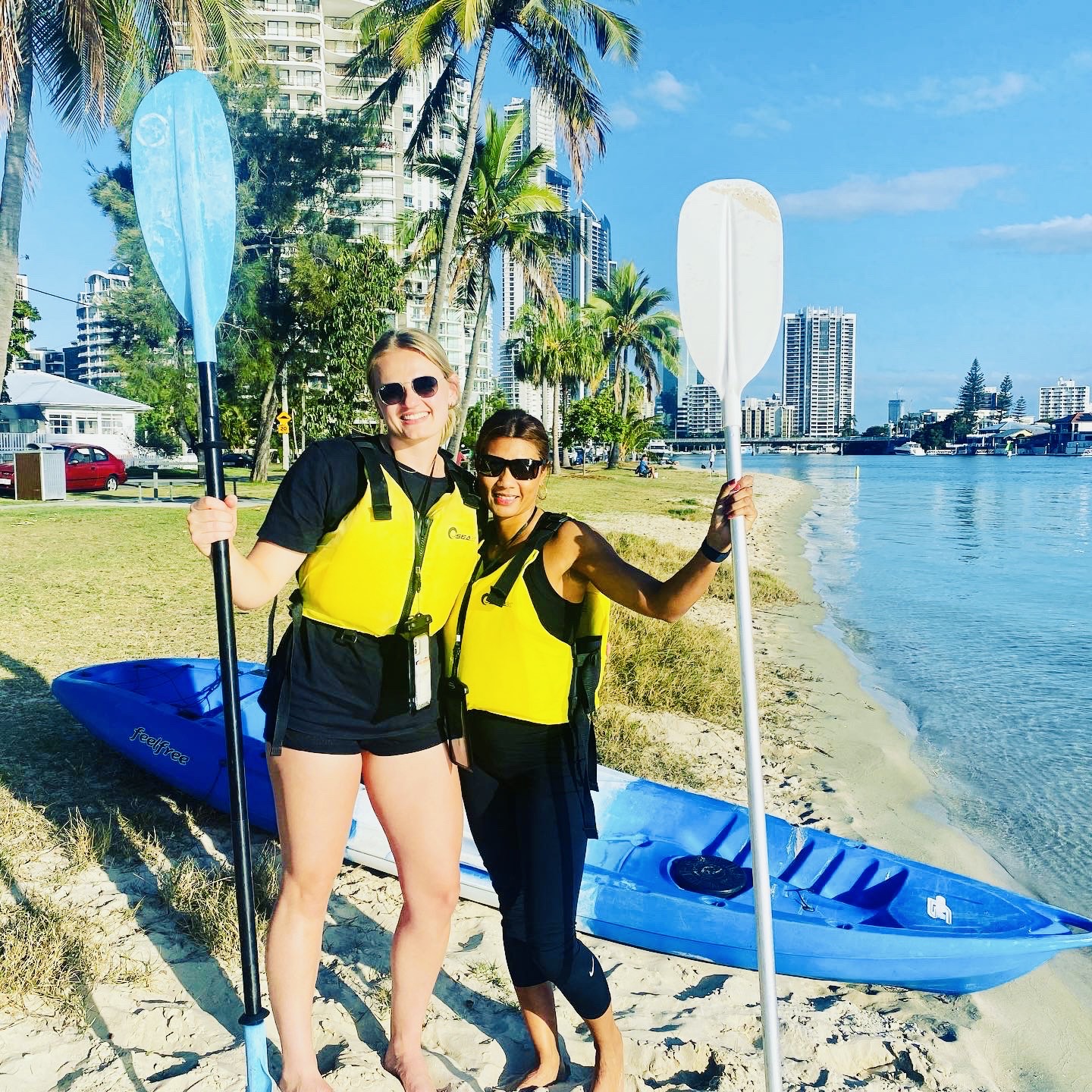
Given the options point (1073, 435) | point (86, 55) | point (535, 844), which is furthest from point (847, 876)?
point (1073, 435)

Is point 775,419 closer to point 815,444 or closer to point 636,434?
point 815,444

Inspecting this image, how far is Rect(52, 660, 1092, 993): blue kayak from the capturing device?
328 centimetres

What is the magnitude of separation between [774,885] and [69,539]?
13.1m

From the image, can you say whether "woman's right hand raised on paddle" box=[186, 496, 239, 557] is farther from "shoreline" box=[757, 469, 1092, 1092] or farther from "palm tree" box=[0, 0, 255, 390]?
"palm tree" box=[0, 0, 255, 390]

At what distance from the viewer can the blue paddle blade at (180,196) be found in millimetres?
2494

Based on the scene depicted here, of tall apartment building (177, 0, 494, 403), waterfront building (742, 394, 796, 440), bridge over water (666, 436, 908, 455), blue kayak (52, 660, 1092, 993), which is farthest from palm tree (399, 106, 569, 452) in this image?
waterfront building (742, 394, 796, 440)

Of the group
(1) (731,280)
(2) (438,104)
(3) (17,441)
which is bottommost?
(1) (731,280)

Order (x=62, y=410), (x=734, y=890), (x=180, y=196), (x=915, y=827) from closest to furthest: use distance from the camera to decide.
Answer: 1. (x=180, y=196)
2. (x=734, y=890)
3. (x=915, y=827)
4. (x=62, y=410)

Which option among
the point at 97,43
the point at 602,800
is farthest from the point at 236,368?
the point at 602,800

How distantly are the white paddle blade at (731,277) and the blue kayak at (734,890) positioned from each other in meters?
2.07

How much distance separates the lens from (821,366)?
7505 inches

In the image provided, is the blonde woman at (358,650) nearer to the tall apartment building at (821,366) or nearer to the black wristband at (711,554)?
the black wristband at (711,554)

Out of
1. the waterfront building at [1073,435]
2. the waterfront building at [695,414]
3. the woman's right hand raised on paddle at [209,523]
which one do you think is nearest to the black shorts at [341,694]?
the woman's right hand raised on paddle at [209,523]

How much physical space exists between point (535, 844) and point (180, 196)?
2036 mm
